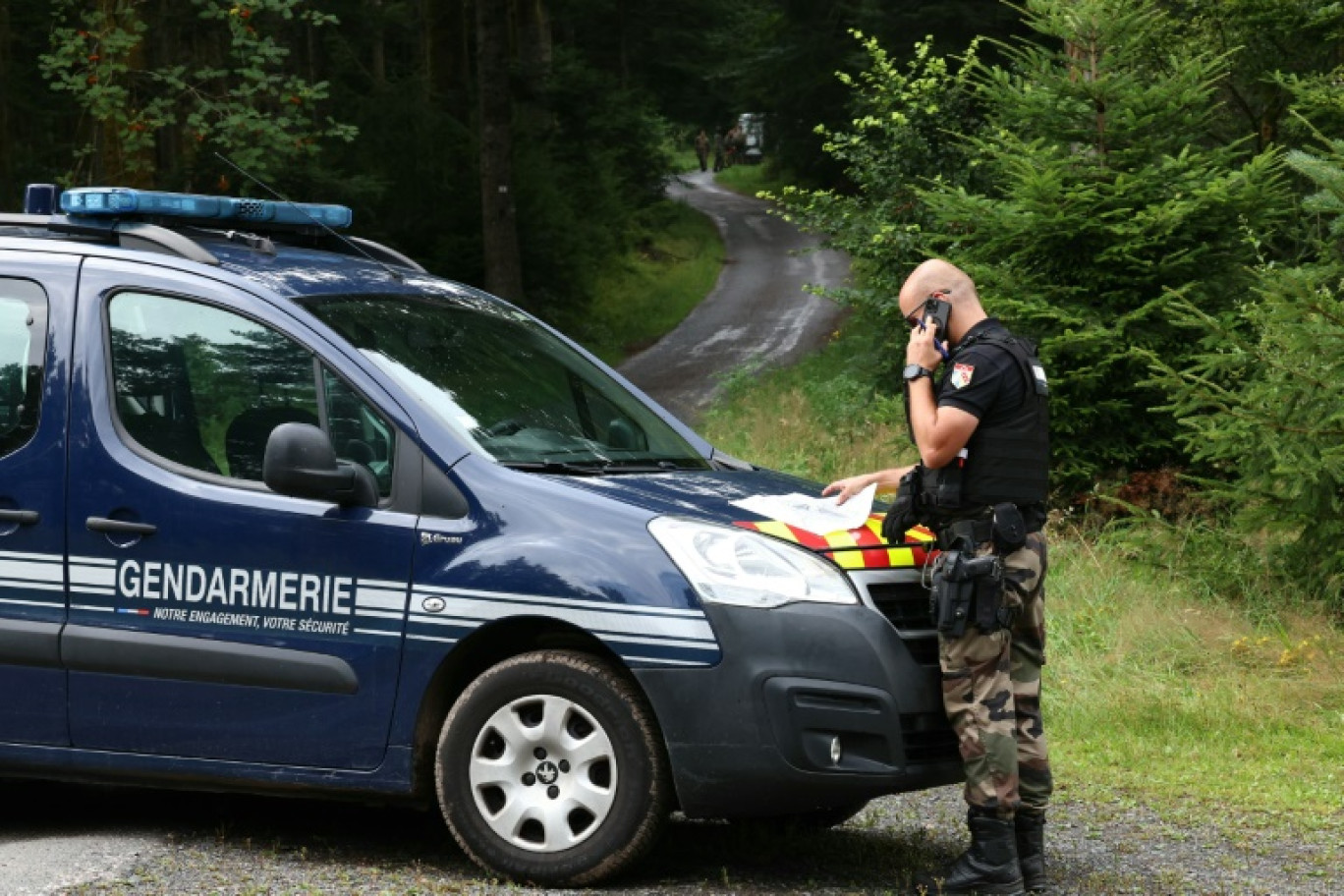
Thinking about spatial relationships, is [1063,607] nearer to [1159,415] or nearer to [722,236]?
[1159,415]

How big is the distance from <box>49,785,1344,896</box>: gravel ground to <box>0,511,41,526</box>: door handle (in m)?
1.09

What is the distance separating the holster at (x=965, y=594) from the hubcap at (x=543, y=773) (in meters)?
1.01

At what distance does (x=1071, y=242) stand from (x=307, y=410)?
7.57 metres

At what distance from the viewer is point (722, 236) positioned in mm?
44812

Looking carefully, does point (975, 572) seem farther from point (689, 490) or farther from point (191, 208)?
point (191, 208)

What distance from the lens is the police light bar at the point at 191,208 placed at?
5977 mm

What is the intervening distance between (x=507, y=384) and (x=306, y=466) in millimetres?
915

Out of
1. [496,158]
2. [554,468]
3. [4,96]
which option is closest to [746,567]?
[554,468]

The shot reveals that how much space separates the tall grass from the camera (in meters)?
6.99

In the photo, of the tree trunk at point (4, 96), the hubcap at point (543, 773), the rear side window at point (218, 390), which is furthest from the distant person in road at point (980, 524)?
the tree trunk at point (4, 96)

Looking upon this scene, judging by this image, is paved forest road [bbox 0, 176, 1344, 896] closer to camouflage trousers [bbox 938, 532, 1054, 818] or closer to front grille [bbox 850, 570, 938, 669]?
camouflage trousers [bbox 938, 532, 1054, 818]

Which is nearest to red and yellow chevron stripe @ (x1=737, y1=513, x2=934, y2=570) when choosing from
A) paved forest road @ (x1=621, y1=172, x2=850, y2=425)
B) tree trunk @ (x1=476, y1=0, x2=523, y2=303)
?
paved forest road @ (x1=621, y1=172, x2=850, y2=425)

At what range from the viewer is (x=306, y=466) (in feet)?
17.0

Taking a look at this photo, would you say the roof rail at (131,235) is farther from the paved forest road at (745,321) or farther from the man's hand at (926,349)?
the paved forest road at (745,321)
